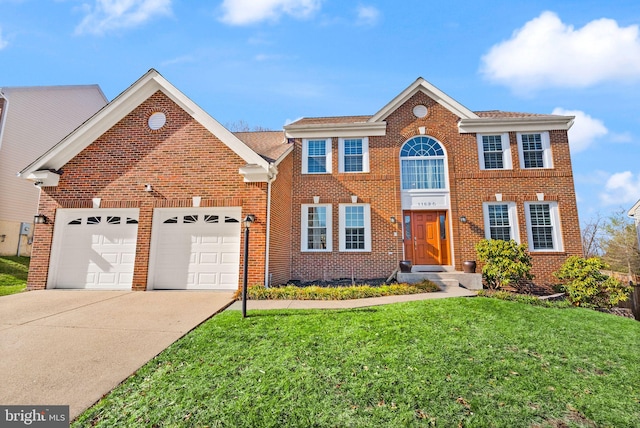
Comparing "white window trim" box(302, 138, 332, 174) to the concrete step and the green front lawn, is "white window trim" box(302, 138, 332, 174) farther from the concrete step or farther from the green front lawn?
the green front lawn

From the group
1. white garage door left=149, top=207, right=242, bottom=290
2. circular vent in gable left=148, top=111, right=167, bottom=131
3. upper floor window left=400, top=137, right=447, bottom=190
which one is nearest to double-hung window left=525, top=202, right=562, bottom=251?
upper floor window left=400, top=137, right=447, bottom=190

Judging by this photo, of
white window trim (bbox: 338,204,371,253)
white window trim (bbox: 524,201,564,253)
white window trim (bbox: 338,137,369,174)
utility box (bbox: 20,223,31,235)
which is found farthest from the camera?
utility box (bbox: 20,223,31,235)

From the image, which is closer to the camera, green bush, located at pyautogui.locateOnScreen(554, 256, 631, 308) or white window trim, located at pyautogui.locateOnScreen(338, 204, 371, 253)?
green bush, located at pyautogui.locateOnScreen(554, 256, 631, 308)

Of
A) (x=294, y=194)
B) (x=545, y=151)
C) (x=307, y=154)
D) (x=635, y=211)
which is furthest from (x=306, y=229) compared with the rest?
(x=635, y=211)

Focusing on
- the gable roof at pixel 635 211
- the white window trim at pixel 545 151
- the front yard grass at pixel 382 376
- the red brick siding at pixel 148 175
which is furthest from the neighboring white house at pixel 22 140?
the gable roof at pixel 635 211

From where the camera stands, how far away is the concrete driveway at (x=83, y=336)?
352cm

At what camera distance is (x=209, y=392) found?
133 inches

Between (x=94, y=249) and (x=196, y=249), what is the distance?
3.33 meters

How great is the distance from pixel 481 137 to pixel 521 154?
1.65m

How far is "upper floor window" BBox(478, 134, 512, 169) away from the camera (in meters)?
12.0

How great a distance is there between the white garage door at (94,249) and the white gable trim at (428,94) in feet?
32.6

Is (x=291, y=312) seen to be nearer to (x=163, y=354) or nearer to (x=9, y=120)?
(x=163, y=354)

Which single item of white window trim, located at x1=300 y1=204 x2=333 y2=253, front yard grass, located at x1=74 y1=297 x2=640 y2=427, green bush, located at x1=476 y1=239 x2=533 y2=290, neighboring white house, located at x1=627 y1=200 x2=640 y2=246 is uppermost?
neighboring white house, located at x1=627 y1=200 x2=640 y2=246

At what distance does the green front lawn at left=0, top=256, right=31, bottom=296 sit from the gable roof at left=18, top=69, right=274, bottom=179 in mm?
4525
